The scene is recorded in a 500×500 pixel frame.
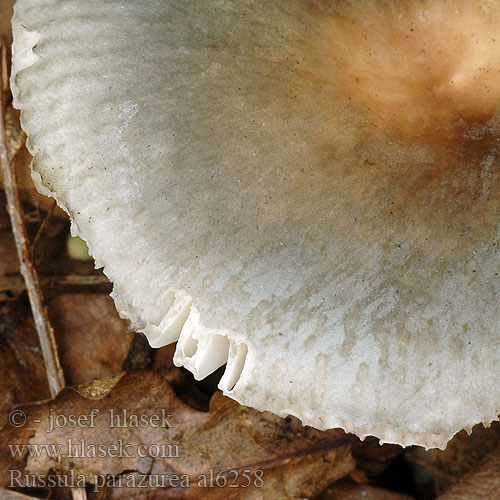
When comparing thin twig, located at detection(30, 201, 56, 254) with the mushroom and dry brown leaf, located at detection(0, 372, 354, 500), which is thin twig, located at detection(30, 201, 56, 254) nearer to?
dry brown leaf, located at detection(0, 372, 354, 500)

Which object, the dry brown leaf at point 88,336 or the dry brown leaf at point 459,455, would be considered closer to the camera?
the dry brown leaf at point 459,455

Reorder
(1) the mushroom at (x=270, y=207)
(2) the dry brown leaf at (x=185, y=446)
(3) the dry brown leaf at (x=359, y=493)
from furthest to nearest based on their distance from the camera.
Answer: (3) the dry brown leaf at (x=359, y=493) → (2) the dry brown leaf at (x=185, y=446) → (1) the mushroom at (x=270, y=207)

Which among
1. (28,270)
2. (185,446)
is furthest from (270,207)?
(28,270)

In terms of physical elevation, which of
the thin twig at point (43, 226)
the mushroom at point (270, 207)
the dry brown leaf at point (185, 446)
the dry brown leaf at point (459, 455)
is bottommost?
the dry brown leaf at point (459, 455)

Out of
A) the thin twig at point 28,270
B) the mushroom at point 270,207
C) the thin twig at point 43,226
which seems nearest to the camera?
the mushroom at point 270,207

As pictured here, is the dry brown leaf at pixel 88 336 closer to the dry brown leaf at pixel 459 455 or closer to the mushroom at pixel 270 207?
the mushroom at pixel 270 207

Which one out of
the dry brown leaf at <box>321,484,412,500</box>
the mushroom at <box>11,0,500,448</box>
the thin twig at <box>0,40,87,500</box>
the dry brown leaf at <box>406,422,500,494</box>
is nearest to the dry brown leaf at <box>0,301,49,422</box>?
the thin twig at <box>0,40,87,500</box>

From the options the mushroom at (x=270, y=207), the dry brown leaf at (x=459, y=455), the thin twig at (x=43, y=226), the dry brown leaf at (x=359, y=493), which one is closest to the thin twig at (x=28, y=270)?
the thin twig at (x=43, y=226)

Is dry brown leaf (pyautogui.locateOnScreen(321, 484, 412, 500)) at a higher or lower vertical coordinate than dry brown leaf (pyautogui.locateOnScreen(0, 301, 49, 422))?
lower
